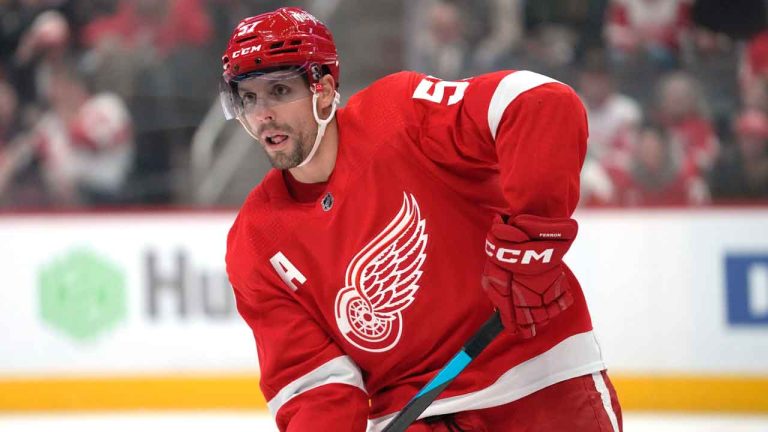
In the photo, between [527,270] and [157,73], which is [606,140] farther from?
[527,270]

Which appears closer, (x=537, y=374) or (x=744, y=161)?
(x=537, y=374)

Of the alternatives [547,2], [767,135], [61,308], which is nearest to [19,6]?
[61,308]

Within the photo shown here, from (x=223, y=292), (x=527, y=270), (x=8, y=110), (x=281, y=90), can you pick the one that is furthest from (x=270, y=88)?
(x=8, y=110)

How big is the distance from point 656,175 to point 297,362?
111 inches

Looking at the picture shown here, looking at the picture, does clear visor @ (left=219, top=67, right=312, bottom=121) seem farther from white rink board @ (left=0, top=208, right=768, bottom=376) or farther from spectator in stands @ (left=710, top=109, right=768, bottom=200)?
spectator in stands @ (left=710, top=109, right=768, bottom=200)

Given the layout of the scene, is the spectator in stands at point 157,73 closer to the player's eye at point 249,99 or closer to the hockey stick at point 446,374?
the player's eye at point 249,99

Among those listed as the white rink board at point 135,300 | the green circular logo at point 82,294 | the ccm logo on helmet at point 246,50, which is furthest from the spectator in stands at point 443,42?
the ccm logo on helmet at point 246,50

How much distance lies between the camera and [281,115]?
2.03 meters

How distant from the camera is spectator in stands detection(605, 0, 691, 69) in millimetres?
4641

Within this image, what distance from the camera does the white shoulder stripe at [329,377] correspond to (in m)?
2.07

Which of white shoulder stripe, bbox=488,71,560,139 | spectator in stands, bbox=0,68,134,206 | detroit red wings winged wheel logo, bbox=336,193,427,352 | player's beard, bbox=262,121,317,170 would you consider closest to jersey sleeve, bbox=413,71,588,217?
white shoulder stripe, bbox=488,71,560,139

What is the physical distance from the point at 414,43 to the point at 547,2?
0.58 m

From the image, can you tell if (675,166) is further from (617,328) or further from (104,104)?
(104,104)

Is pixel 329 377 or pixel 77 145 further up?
pixel 77 145
